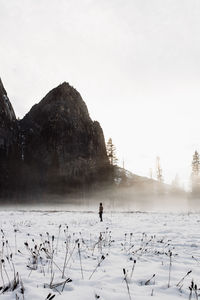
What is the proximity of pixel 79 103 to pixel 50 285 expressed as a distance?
253 feet

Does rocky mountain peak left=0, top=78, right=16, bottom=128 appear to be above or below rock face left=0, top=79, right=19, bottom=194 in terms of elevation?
above

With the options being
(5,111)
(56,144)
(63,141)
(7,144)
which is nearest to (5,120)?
(5,111)

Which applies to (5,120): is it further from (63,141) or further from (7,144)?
(63,141)

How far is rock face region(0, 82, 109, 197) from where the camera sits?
63281 mm

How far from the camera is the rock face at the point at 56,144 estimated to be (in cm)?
6328

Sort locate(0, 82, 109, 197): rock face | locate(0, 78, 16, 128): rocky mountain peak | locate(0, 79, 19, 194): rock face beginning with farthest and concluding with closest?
1. locate(0, 78, 16, 128): rocky mountain peak
2. locate(0, 82, 109, 197): rock face
3. locate(0, 79, 19, 194): rock face

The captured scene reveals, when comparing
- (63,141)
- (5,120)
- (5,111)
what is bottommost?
(63,141)

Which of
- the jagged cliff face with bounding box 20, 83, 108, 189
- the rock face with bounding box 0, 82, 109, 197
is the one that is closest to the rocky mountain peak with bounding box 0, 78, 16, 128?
the rock face with bounding box 0, 82, 109, 197

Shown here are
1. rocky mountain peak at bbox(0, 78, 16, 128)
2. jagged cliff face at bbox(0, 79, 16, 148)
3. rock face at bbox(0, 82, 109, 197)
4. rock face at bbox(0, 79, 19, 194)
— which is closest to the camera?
rock face at bbox(0, 79, 19, 194)

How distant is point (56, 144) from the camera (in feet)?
224

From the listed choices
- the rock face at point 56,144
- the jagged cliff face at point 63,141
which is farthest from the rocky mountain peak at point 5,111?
the jagged cliff face at point 63,141

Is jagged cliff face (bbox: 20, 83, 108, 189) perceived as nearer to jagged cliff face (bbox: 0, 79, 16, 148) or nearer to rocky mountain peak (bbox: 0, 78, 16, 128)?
jagged cliff face (bbox: 0, 79, 16, 148)

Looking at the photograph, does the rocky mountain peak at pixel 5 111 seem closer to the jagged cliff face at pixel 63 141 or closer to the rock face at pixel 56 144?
the rock face at pixel 56 144

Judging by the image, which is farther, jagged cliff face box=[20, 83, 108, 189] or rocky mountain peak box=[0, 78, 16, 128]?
rocky mountain peak box=[0, 78, 16, 128]
